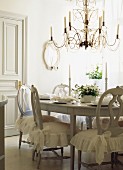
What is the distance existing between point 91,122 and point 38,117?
3.48ft

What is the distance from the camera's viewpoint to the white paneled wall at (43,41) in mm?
5961

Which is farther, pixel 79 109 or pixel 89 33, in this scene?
pixel 89 33

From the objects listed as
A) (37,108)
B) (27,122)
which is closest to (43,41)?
(27,122)

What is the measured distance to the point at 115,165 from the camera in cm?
389

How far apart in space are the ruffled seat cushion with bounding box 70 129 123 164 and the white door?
260cm

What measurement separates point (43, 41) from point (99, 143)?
347 cm

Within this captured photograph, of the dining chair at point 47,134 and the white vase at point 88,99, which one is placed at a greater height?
the white vase at point 88,99

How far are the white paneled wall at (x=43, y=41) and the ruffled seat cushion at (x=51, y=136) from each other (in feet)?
7.86

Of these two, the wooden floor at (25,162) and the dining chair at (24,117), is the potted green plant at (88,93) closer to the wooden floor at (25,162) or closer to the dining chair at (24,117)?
the dining chair at (24,117)

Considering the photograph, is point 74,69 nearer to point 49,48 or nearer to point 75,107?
point 49,48

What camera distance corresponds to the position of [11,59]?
5.72 metres

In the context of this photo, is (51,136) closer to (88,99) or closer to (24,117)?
(88,99)

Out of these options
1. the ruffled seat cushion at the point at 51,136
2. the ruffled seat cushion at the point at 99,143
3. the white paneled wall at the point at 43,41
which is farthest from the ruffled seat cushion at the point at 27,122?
the white paneled wall at the point at 43,41

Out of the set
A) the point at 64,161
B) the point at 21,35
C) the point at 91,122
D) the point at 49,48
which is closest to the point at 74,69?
the point at 49,48
